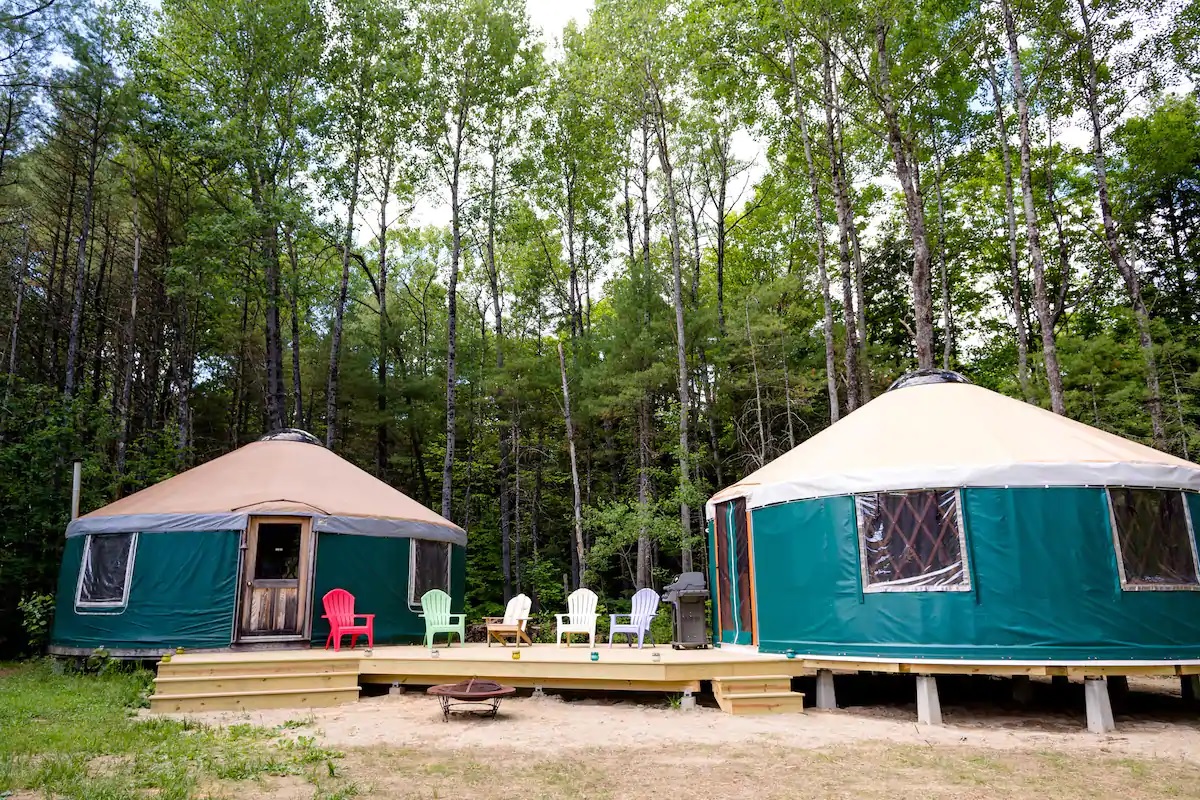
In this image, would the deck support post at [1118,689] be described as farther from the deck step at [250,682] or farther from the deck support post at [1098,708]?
the deck step at [250,682]

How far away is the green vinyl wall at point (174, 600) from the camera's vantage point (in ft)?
26.0

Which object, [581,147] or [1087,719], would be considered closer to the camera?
[1087,719]

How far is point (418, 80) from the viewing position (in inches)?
591

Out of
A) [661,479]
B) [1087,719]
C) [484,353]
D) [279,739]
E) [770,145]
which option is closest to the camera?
[279,739]

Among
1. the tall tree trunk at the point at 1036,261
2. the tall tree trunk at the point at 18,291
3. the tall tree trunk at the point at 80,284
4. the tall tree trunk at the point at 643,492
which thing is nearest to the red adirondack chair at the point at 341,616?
the tall tree trunk at the point at 643,492

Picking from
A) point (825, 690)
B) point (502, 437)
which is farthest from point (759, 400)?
point (825, 690)

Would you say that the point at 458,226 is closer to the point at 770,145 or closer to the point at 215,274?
the point at 215,274

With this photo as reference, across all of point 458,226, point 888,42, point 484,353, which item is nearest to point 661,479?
point 484,353

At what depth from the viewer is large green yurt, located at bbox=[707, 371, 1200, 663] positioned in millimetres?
5684

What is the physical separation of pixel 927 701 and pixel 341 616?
5.79 meters

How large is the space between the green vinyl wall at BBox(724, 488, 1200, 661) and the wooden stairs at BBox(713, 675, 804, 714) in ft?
1.77

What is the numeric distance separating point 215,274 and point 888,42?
11650 millimetres

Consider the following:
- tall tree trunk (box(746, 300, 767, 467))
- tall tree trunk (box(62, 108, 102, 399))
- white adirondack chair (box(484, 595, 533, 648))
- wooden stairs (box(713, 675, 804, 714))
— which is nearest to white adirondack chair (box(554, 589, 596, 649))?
white adirondack chair (box(484, 595, 533, 648))

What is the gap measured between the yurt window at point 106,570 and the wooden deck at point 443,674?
1637 mm
